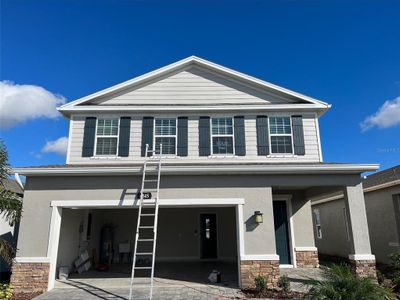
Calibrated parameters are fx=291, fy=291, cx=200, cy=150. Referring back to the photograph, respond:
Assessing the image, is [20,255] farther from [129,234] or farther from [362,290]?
[362,290]

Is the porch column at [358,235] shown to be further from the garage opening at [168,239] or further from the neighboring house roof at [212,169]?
the garage opening at [168,239]

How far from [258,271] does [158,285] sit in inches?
117

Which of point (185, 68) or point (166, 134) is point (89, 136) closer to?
point (166, 134)

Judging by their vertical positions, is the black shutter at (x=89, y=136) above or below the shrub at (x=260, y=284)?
above

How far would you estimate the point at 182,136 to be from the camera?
10.8 metres

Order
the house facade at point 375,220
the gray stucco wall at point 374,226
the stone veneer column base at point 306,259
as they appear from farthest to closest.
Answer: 1. the stone veneer column base at point 306,259
2. the gray stucco wall at point 374,226
3. the house facade at point 375,220

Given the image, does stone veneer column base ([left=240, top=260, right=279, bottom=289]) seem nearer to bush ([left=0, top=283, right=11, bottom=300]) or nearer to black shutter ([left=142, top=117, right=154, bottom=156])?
black shutter ([left=142, top=117, right=154, bottom=156])

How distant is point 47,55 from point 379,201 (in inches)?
576

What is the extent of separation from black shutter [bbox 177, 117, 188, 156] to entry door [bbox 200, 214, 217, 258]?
439cm

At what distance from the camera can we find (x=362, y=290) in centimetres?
493

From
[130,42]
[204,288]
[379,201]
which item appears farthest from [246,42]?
[204,288]

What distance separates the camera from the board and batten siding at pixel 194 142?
1052 cm

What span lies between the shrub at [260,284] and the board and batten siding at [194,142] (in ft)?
13.9

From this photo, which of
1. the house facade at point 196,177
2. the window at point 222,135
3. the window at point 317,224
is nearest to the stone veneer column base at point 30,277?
the house facade at point 196,177
